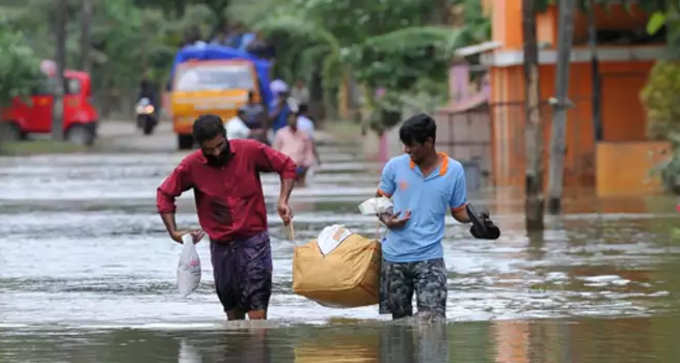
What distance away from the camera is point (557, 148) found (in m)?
24.6

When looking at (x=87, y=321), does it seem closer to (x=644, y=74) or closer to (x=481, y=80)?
(x=644, y=74)

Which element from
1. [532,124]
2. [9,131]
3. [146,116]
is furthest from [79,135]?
[532,124]

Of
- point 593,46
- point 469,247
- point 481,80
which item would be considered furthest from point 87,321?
point 481,80

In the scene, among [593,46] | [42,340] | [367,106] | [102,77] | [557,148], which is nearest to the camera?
[42,340]

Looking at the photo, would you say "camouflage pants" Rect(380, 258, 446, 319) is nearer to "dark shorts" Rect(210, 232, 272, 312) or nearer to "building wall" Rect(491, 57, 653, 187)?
"dark shorts" Rect(210, 232, 272, 312)

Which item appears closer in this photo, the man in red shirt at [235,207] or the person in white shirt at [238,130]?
the man in red shirt at [235,207]

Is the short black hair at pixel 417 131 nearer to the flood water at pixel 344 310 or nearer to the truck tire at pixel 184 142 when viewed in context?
the flood water at pixel 344 310

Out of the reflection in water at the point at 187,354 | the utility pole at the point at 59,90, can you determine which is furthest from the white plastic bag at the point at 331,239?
the utility pole at the point at 59,90

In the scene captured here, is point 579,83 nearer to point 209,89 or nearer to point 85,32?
point 209,89

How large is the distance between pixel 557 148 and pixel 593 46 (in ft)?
24.7

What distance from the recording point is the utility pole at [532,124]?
21.0 m

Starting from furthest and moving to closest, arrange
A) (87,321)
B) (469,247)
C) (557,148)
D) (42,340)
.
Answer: (557,148)
(469,247)
(87,321)
(42,340)

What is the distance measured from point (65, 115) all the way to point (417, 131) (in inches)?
1732

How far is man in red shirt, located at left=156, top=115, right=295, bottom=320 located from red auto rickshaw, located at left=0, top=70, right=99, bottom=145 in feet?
140
